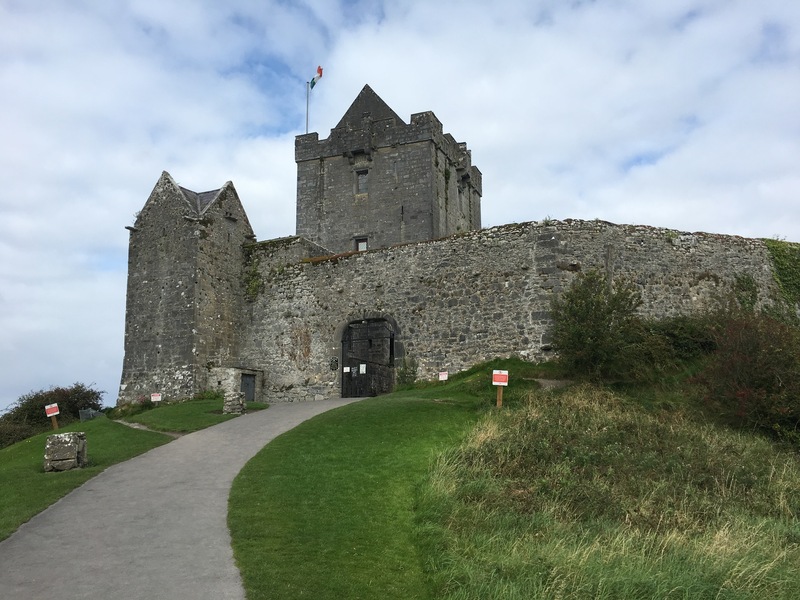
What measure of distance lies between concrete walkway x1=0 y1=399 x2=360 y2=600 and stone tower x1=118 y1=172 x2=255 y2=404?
11.0m

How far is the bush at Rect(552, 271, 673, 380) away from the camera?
775 inches

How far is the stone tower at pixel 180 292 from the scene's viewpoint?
26531 millimetres

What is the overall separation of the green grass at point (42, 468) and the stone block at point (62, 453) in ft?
0.93

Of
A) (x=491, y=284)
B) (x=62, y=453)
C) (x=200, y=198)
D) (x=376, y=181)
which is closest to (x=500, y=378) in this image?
(x=491, y=284)

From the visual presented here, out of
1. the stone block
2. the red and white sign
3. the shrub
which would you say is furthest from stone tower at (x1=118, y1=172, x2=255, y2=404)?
the shrub

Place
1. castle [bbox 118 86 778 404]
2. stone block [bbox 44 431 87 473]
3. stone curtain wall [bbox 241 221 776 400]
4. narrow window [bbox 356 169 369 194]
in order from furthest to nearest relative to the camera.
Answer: narrow window [bbox 356 169 369 194], castle [bbox 118 86 778 404], stone curtain wall [bbox 241 221 776 400], stone block [bbox 44 431 87 473]

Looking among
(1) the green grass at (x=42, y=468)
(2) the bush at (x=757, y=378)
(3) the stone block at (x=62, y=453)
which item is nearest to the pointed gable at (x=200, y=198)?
(1) the green grass at (x=42, y=468)

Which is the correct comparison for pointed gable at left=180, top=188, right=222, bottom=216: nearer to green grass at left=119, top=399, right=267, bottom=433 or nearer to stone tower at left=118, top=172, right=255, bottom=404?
stone tower at left=118, top=172, right=255, bottom=404

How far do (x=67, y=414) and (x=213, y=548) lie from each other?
856 inches

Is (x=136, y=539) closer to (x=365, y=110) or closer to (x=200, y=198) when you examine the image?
(x=200, y=198)

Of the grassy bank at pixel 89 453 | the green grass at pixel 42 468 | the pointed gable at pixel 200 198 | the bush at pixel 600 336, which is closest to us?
the green grass at pixel 42 468

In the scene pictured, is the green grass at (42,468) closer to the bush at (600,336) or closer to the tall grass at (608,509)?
the tall grass at (608,509)

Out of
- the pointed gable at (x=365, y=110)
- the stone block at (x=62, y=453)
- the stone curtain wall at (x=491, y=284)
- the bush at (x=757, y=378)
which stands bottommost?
the stone block at (x=62, y=453)

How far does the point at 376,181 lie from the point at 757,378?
75.7 feet
